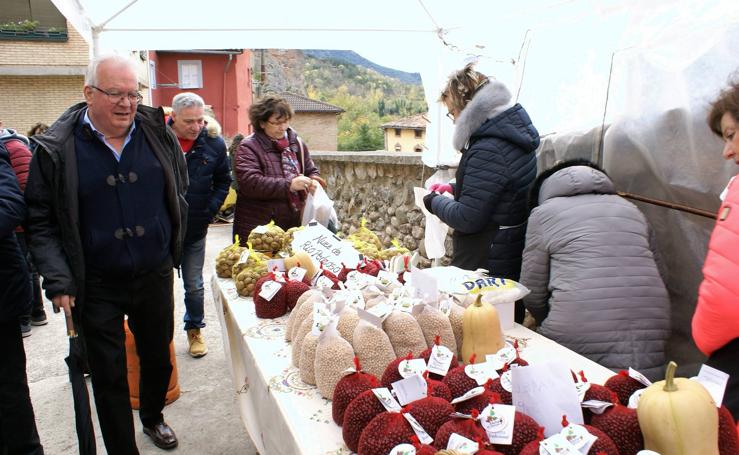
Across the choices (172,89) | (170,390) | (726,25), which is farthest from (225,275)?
(172,89)

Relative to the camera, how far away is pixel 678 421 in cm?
96

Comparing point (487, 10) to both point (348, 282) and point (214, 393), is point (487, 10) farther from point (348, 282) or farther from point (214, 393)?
point (214, 393)

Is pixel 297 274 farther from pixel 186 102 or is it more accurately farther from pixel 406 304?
pixel 186 102

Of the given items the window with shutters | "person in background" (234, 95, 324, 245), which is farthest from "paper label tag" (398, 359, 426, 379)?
the window with shutters

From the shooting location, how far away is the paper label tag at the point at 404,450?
985 millimetres

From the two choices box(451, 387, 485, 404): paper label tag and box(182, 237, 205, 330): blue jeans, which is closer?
box(451, 387, 485, 404): paper label tag

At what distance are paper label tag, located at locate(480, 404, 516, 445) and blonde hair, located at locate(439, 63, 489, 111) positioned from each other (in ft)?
5.70

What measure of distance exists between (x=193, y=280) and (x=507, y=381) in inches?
111

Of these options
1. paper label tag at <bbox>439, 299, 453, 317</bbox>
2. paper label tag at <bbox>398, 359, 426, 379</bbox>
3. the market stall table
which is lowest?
the market stall table

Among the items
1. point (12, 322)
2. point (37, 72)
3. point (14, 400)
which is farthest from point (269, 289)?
point (37, 72)

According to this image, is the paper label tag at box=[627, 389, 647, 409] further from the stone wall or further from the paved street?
the stone wall

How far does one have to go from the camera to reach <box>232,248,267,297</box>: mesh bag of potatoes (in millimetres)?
2357

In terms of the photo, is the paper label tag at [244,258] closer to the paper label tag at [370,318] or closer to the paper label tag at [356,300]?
the paper label tag at [356,300]

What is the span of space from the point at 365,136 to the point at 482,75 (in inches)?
1867
